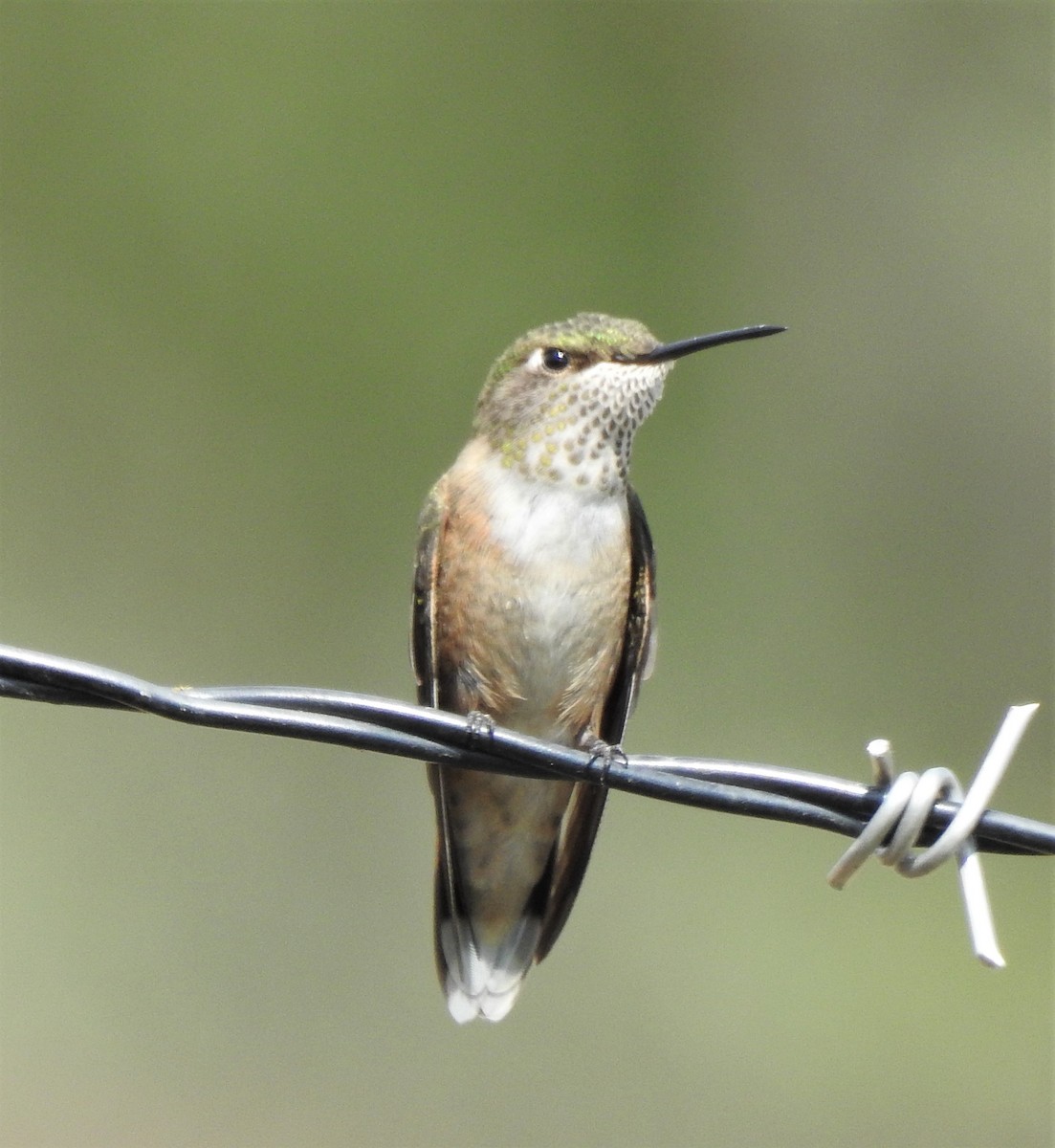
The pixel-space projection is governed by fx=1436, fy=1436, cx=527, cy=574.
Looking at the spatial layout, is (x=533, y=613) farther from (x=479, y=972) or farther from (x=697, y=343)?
(x=479, y=972)

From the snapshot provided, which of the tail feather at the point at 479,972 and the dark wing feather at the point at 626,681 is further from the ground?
the dark wing feather at the point at 626,681

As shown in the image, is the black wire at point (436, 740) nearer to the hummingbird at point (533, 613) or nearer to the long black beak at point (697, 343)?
the hummingbird at point (533, 613)

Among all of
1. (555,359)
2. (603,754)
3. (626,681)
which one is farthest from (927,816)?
(555,359)

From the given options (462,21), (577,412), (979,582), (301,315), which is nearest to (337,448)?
(301,315)

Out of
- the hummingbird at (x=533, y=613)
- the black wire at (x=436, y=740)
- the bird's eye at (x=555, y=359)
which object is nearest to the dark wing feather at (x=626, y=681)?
the hummingbird at (x=533, y=613)

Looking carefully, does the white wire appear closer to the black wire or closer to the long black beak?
the black wire

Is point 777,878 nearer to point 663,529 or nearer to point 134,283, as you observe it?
point 663,529

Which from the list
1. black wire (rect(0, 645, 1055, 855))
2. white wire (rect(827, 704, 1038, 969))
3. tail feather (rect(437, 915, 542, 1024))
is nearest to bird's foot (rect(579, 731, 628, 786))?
black wire (rect(0, 645, 1055, 855))
